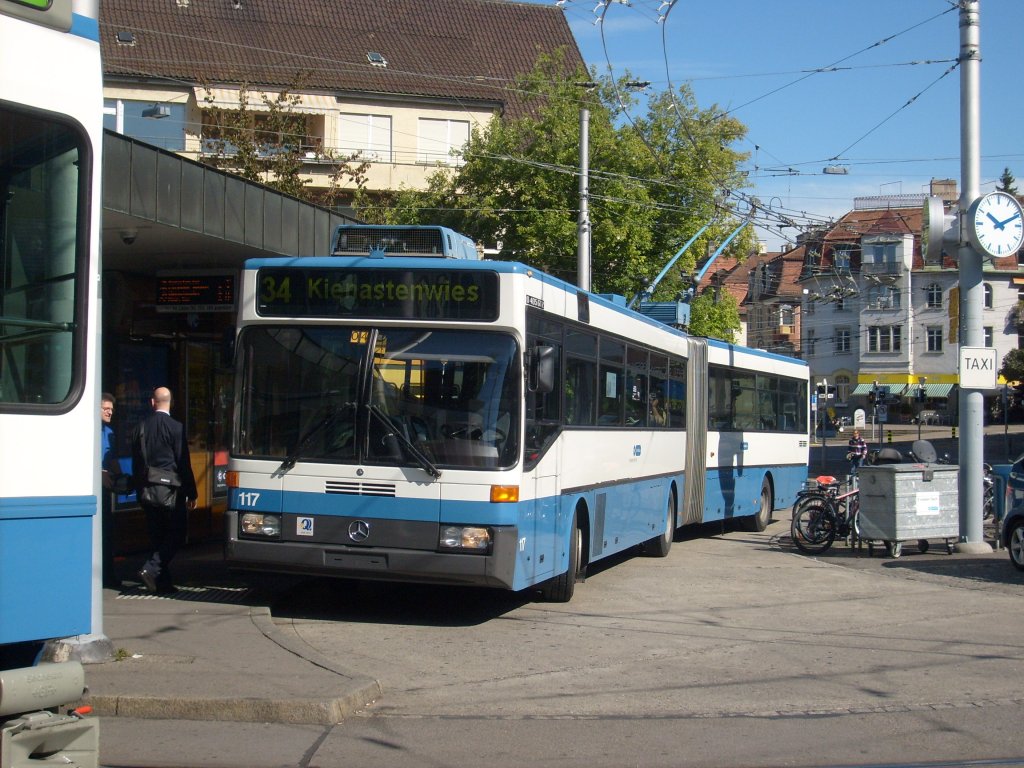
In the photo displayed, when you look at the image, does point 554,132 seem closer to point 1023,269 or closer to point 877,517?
point 877,517

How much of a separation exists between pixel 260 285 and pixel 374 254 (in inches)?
39.6

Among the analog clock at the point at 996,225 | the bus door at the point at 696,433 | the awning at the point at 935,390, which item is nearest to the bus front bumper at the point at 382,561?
the bus door at the point at 696,433

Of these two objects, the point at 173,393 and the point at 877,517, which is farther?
the point at 877,517

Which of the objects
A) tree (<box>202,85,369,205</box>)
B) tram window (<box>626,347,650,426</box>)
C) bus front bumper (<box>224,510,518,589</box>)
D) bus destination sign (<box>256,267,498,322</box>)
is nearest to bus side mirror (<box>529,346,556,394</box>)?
bus destination sign (<box>256,267,498,322</box>)

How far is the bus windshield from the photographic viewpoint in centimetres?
973

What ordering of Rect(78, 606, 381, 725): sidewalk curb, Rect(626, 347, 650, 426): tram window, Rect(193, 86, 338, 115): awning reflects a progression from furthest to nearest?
Rect(193, 86, 338, 115): awning, Rect(626, 347, 650, 426): tram window, Rect(78, 606, 381, 725): sidewalk curb

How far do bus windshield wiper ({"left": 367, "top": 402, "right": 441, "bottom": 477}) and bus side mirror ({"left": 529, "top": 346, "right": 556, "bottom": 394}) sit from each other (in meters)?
1.03

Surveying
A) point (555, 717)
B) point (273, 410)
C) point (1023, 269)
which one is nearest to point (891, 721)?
point (555, 717)

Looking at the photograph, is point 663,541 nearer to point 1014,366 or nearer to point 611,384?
point 611,384

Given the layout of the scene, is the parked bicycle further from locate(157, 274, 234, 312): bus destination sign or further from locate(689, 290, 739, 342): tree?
locate(689, 290, 739, 342): tree

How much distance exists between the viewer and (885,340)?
80.1 metres

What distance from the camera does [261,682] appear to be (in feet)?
24.4

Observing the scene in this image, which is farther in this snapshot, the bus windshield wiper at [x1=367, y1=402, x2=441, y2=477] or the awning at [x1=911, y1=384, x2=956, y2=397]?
the awning at [x1=911, y1=384, x2=956, y2=397]

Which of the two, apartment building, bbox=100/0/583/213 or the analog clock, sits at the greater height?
apartment building, bbox=100/0/583/213
